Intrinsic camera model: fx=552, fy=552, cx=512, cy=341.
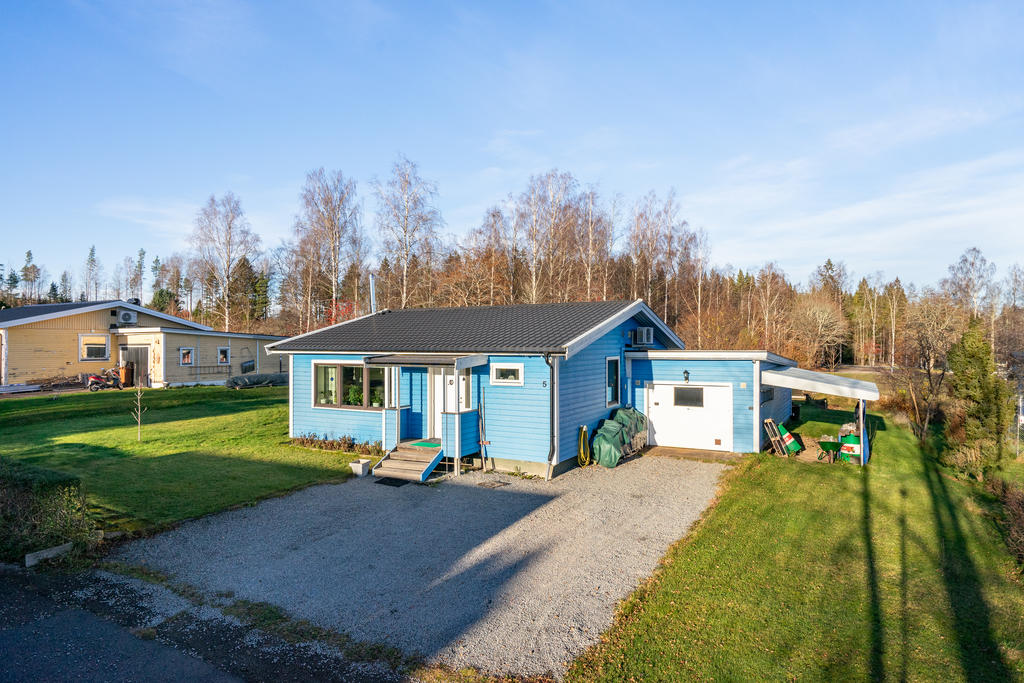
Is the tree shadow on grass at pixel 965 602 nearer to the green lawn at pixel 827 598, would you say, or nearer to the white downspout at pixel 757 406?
the green lawn at pixel 827 598

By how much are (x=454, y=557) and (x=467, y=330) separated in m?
7.46

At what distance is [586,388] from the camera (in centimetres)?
1327

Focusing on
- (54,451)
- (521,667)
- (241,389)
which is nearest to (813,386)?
(521,667)

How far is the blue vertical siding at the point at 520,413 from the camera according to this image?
39.2ft

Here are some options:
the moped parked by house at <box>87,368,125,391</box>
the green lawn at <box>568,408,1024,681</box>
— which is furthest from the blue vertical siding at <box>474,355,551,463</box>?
the moped parked by house at <box>87,368,125,391</box>

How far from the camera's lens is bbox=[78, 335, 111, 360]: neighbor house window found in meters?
27.9

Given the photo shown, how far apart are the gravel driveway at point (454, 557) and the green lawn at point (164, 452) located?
1126 mm

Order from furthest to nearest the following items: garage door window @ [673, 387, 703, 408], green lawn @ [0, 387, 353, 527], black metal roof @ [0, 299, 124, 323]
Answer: black metal roof @ [0, 299, 124, 323]
garage door window @ [673, 387, 703, 408]
green lawn @ [0, 387, 353, 527]

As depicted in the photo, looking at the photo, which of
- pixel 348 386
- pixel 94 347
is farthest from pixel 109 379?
pixel 348 386

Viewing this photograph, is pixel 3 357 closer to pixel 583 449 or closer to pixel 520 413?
pixel 520 413

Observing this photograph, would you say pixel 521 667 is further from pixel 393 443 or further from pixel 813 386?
pixel 813 386

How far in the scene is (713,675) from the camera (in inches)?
193

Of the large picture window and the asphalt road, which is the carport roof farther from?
the asphalt road

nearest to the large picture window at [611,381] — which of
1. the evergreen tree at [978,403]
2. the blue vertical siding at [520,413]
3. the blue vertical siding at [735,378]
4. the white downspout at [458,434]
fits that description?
the blue vertical siding at [735,378]
